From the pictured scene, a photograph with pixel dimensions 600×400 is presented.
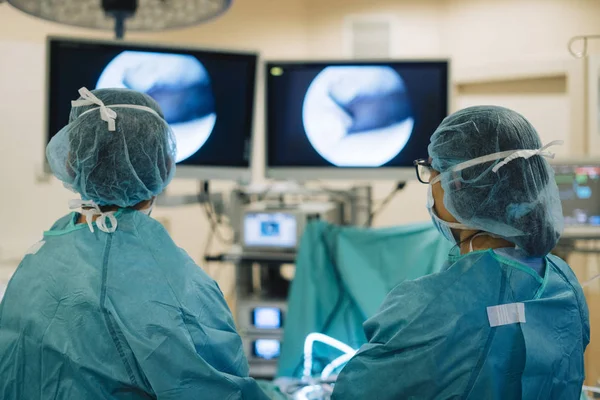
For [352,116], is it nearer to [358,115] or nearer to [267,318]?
[358,115]

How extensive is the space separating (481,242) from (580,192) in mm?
1598

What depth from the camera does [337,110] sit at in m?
2.14

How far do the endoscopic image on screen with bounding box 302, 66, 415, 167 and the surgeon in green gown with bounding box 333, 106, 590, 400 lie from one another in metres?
0.93

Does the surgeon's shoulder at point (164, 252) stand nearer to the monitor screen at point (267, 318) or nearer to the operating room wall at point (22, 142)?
the monitor screen at point (267, 318)

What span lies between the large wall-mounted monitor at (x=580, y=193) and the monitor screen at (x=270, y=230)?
1.16 metres

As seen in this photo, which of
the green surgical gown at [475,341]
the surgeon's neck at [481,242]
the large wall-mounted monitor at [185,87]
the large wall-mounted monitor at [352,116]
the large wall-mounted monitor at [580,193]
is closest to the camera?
the green surgical gown at [475,341]

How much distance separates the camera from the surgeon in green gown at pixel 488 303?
1072mm

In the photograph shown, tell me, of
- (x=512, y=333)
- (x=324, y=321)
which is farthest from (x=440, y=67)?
(x=512, y=333)

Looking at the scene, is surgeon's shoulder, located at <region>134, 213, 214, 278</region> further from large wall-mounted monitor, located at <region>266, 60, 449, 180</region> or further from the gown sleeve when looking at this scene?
large wall-mounted monitor, located at <region>266, 60, 449, 180</region>

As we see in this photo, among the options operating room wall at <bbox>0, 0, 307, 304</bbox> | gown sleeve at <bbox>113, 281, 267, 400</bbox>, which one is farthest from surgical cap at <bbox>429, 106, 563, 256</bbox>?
operating room wall at <bbox>0, 0, 307, 304</bbox>

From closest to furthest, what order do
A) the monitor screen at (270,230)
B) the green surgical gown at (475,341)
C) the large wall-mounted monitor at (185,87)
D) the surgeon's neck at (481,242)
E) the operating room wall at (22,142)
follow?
the green surgical gown at (475,341)
the surgeon's neck at (481,242)
the large wall-mounted monitor at (185,87)
the monitor screen at (270,230)
the operating room wall at (22,142)

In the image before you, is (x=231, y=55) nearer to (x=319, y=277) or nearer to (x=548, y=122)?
(x=319, y=277)

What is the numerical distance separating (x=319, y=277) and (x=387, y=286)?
221mm

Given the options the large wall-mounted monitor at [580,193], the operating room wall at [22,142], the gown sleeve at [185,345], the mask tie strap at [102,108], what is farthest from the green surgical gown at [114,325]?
the operating room wall at [22,142]
